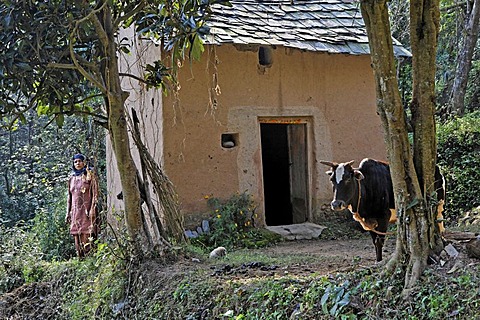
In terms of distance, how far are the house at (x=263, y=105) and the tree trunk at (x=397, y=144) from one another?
16.1 ft

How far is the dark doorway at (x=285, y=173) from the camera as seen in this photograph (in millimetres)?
12695

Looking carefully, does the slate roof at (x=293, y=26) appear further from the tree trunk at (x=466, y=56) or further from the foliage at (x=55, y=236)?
the foliage at (x=55, y=236)

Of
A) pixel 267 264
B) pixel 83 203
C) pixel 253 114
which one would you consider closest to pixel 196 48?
pixel 267 264

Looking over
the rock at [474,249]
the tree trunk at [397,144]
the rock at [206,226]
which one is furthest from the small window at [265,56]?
the rock at [474,249]

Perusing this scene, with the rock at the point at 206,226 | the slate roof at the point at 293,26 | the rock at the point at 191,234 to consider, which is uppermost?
the slate roof at the point at 293,26

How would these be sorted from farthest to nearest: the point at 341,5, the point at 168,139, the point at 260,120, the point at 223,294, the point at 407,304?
1. the point at 341,5
2. the point at 260,120
3. the point at 168,139
4. the point at 223,294
5. the point at 407,304

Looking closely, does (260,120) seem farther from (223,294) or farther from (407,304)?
(407,304)

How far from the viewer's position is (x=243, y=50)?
38.8 feet

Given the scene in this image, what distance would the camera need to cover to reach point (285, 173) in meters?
14.9

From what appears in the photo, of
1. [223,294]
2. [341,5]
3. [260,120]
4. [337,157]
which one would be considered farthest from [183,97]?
[223,294]

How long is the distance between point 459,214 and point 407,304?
794 centimetres

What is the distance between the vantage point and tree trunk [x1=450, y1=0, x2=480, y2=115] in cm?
1362

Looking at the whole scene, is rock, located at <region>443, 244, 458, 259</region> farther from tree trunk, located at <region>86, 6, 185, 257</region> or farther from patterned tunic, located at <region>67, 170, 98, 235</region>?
patterned tunic, located at <region>67, 170, 98, 235</region>

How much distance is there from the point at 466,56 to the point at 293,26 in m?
4.19
